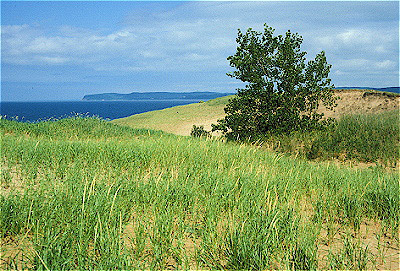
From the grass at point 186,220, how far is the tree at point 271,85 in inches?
231

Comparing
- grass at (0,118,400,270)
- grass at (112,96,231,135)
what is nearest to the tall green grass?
grass at (0,118,400,270)

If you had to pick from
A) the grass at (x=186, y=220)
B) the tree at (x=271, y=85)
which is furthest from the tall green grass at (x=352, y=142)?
the grass at (x=186, y=220)

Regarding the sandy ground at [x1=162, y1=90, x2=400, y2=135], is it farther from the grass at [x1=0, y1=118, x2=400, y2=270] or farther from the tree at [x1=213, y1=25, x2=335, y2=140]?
the grass at [x1=0, y1=118, x2=400, y2=270]

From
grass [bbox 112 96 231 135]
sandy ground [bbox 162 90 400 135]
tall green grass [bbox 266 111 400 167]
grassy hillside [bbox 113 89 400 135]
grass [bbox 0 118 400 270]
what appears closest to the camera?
→ grass [bbox 0 118 400 270]

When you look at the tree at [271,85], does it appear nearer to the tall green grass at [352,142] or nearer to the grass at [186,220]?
the tall green grass at [352,142]

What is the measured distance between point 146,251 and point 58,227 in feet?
2.93

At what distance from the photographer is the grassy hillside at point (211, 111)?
1747cm

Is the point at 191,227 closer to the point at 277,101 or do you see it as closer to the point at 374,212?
the point at 374,212

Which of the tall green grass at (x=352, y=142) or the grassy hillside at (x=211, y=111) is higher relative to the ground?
the grassy hillside at (x=211, y=111)

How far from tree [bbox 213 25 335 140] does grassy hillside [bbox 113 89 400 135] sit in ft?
4.50

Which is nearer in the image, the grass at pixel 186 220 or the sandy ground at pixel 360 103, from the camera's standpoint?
the grass at pixel 186 220

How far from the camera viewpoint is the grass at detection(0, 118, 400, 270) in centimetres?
305

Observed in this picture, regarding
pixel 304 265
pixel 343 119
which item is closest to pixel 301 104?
pixel 343 119

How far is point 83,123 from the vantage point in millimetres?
14375
